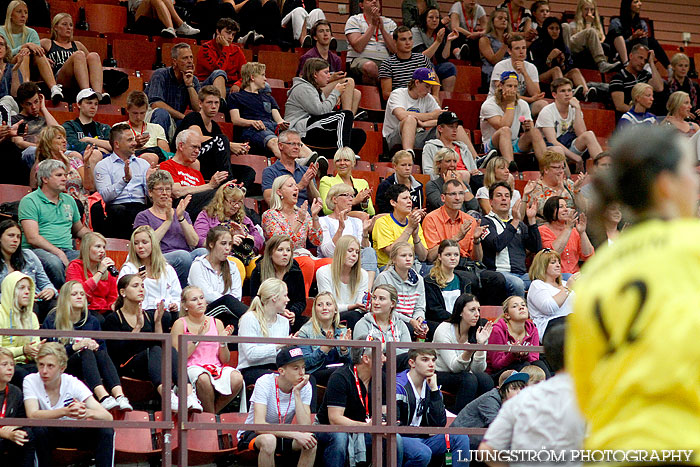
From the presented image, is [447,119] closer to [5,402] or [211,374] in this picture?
[211,374]

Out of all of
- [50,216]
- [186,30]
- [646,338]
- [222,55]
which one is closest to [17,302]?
[50,216]

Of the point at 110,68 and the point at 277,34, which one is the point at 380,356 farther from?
the point at 277,34

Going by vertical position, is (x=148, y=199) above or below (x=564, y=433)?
above

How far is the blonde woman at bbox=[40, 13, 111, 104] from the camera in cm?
906

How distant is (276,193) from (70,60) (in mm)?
2619

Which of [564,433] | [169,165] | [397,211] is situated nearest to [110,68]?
[169,165]

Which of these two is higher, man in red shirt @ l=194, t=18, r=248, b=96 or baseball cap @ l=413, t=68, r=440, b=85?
man in red shirt @ l=194, t=18, r=248, b=96

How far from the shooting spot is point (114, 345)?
17.6 feet

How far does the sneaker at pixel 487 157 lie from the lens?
9812 millimetres

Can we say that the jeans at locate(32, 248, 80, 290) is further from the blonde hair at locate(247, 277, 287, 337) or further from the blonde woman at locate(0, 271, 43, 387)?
the blonde hair at locate(247, 277, 287, 337)

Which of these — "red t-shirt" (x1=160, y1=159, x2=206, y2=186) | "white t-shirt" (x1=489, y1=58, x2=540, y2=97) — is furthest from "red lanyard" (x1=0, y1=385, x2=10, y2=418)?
"white t-shirt" (x1=489, y1=58, x2=540, y2=97)

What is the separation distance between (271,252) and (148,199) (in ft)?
4.19

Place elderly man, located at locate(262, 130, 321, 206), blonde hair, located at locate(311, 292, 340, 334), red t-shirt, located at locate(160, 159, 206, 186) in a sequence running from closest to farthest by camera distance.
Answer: blonde hair, located at locate(311, 292, 340, 334) < red t-shirt, located at locate(160, 159, 206, 186) < elderly man, located at locate(262, 130, 321, 206)

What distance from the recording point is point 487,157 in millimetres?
9891
